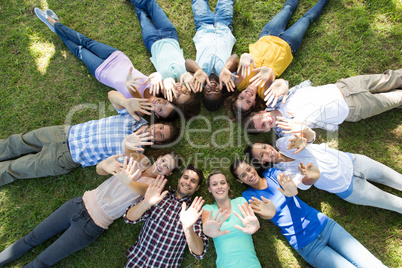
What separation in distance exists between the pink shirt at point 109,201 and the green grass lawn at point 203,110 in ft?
1.41

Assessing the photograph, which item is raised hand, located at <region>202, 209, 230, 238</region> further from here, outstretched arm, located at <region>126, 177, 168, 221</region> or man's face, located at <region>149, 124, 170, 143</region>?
man's face, located at <region>149, 124, 170, 143</region>

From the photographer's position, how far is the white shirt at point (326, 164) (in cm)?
346

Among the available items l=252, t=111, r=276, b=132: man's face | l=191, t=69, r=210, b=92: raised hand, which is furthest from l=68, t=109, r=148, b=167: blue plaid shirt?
l=252, t=111, r=276, b=132: man's face

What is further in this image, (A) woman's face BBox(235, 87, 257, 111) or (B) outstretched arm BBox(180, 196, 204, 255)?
(A) woman's face BBox(235, 87, 257, 111)

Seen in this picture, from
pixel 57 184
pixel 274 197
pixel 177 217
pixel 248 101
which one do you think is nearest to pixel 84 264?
pixel 57 184

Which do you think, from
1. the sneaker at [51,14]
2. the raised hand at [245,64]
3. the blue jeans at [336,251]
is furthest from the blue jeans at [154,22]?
the blue jeans at [336,251]

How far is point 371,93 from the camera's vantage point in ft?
12.3

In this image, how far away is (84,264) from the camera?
380 cm

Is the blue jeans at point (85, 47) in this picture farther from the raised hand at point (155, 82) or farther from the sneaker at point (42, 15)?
the raised hand at point (155, 82)

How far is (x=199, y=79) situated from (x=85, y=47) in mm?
2268

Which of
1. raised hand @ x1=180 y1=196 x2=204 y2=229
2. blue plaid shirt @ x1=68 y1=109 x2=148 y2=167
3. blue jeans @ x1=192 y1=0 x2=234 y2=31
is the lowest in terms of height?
raised hand @ x1=180 y1=196 x2=204 y2=229

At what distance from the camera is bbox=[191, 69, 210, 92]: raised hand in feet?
11.7

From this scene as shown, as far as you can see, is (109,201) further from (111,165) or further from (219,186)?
(219,186)

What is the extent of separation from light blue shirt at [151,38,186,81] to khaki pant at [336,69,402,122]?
2.67 meters
